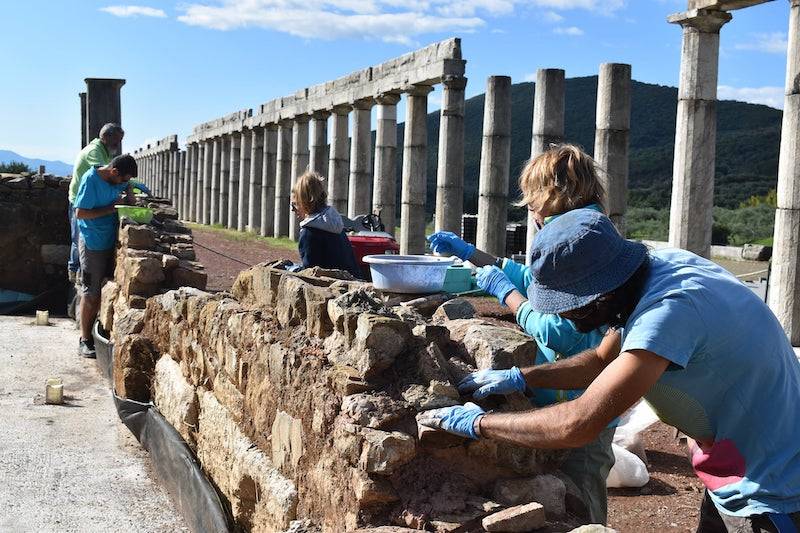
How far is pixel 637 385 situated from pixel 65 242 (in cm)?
1337

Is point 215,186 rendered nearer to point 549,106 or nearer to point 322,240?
point 549,106

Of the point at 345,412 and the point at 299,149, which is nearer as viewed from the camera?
the point at 345,412

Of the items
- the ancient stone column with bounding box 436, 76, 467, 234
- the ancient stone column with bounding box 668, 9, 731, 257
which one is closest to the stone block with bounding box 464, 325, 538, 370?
the ancient stone column with bounding box 668, 9, 731, 257

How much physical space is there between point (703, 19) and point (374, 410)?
973 cm

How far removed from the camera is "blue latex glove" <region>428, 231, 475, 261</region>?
524cm

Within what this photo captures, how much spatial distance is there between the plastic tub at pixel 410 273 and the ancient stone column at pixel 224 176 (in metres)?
31.2

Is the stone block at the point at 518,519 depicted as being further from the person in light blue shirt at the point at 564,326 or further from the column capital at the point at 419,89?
the column capital at the point at 419,89

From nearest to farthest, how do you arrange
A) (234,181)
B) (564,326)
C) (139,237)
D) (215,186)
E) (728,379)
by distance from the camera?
(728,379) → (564,326) → (139,237) → (234,181) → (215,186)

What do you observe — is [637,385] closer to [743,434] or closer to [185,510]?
[743,434]

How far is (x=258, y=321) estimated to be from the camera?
518 cm

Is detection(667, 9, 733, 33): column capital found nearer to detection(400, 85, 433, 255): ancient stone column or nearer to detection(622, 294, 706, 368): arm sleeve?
detection(400, 85, 433, 255): ancient stone column

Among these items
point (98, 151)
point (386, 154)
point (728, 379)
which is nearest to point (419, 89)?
point (386, 154)

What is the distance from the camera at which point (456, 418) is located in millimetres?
3322

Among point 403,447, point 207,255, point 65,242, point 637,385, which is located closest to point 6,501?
point 403,447
